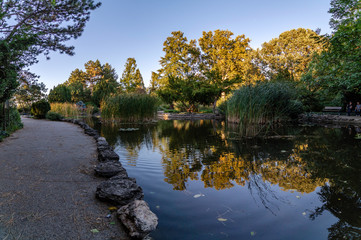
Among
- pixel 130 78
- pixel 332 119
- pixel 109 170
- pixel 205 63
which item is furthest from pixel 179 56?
pixel 109 170

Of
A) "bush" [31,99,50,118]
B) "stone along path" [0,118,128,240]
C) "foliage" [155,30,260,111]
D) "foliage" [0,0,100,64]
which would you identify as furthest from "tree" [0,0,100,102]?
"foliage" [155,30,260,111]

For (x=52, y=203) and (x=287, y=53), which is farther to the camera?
(x=287, y=53)

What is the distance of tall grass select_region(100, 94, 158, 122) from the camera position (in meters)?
13.5

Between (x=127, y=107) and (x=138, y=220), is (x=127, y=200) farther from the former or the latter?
(x=127, y=107)

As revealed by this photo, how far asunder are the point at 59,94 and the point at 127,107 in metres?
19.1

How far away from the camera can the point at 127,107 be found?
13.5 meters

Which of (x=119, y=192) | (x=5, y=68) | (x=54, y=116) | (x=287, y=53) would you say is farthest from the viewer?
(x=287, y=53)

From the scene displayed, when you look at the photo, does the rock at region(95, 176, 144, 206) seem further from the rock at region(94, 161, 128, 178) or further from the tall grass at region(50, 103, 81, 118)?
the tall grass at region(50, 103, 81, 118)

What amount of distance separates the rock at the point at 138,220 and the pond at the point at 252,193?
127 millimetres

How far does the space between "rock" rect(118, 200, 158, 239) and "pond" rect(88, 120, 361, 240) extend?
5.0 inches

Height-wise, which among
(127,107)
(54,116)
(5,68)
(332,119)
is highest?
(5,68)

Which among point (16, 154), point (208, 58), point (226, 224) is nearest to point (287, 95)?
point (226, 224)

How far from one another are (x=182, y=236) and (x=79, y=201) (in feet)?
3.98

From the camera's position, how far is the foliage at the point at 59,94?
2697 cm
